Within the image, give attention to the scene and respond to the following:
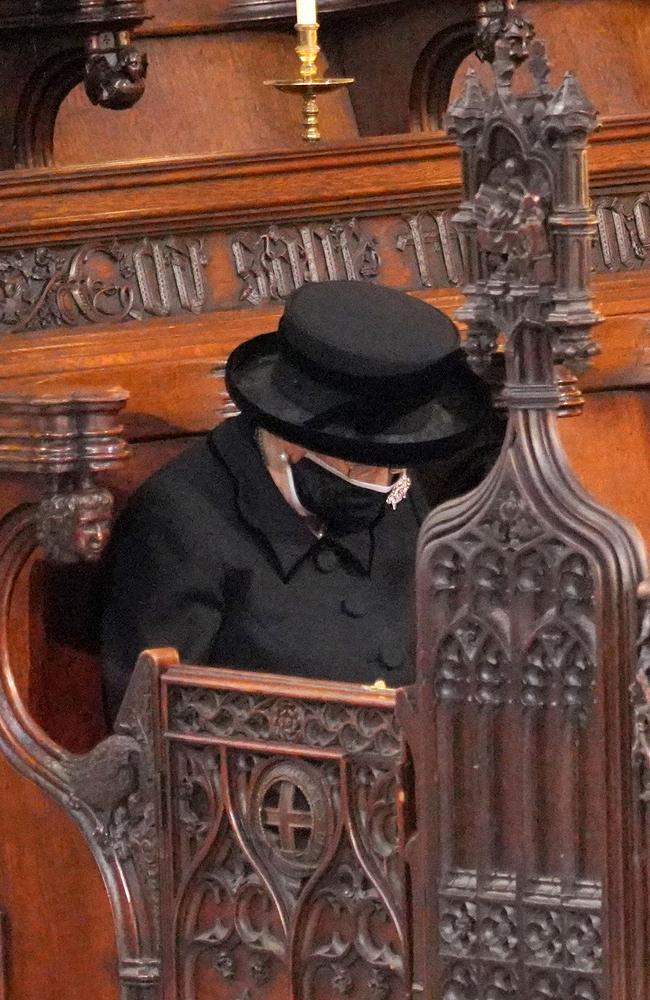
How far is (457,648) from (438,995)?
0.45m

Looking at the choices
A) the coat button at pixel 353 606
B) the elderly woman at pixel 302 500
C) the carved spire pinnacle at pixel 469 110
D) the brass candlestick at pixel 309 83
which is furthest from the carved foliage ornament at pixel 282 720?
the brass candlestick at pixel 309 83

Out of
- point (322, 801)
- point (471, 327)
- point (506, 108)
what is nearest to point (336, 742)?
point (322, 801)

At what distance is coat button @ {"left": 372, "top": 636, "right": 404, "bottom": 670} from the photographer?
3494 millimetres

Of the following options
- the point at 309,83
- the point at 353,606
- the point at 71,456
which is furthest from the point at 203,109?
the point at 71,456

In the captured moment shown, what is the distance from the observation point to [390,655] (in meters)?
3.50

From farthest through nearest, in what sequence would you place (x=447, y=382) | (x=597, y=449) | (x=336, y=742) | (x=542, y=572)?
(x=597, y=449) < (x=447, y=382) < (x=336, y=742) < (x=542, y=572)

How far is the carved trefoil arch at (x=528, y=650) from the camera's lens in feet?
8.69

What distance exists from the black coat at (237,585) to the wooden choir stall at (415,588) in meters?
0.14

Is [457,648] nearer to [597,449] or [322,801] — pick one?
[322,801]

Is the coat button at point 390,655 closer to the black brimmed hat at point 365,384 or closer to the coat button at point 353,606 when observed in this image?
the coat button at point 353,606

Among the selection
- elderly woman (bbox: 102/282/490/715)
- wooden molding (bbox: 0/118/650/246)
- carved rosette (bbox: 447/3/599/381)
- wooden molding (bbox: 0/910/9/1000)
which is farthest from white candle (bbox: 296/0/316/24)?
wooden molding (bbox: 0/910/9/1000)

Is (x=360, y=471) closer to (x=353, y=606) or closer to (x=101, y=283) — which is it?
(x=353, y=606)

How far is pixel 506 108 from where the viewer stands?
2.72 m

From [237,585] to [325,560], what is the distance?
0.15 meters
